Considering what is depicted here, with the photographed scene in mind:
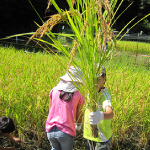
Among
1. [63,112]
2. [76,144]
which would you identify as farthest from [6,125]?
[76,144]

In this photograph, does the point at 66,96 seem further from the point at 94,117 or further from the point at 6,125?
the point at 6,125

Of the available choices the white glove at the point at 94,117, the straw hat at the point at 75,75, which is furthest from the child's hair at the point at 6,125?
the white glove at the point at 94,117

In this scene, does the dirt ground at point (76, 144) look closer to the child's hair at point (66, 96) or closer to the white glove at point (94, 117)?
the child's hair at point (66, 96)

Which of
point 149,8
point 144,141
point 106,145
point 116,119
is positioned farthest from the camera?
point 149,8

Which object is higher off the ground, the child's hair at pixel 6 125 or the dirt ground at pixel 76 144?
the child's hair at pixel 6 125

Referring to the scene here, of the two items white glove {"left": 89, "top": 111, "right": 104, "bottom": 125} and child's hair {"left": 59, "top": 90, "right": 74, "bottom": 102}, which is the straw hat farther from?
white glove {"left": 89, "top": 111, "right": 104, "bottom": 125}

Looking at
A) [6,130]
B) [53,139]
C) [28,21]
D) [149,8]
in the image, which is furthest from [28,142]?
[149,8]

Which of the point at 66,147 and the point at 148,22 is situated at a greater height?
the point at 148,22

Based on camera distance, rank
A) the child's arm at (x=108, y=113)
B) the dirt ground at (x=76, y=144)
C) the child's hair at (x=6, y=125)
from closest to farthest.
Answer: the child's arm at (x=108, y=113)
the child's hair at (x=6, y=125)
the dirt ground at (x=76, y=144)

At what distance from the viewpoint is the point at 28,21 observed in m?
18.7

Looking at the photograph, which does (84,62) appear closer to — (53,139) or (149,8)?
(53,139)

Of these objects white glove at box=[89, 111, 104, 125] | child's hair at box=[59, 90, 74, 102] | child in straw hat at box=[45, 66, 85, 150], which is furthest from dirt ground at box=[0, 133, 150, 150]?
white glove at box=[89, 111, 104, 125]

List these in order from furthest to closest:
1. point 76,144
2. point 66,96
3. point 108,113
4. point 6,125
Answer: point 76,144 → point 6,125 → point 66,96 → point 108,113

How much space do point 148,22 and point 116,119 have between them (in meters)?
26.7
